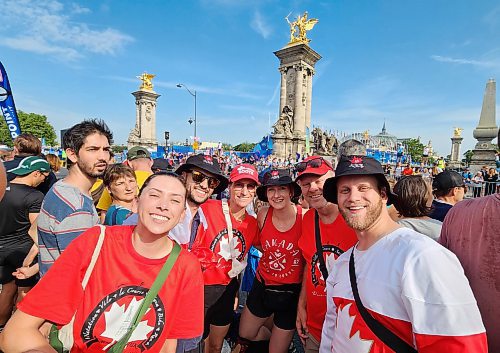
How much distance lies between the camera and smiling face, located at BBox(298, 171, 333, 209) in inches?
106

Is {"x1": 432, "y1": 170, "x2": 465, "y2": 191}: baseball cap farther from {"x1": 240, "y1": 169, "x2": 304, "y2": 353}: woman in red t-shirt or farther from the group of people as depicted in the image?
{"x1": 240, "y1": 169, "x2": 304, "y2": 353}: woman in red t-shirt

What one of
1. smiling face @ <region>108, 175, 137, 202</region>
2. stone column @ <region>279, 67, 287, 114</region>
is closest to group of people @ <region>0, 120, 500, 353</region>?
smiling face @ <region>108, 175, 137, 202</region>

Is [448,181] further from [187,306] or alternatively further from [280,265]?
[187,306]

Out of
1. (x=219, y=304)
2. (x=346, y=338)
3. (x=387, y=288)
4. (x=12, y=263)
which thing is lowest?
(x=219, y=304)

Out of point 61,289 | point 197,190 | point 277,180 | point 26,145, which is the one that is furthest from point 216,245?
point 26,145

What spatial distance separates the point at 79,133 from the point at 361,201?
2.50m

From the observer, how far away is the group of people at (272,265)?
136 cm

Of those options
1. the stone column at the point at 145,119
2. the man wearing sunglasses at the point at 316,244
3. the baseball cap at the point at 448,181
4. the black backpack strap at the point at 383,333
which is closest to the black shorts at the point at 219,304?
the man wearing sunglasses at the point at 316,244

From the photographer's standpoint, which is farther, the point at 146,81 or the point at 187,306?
the point at 146,81

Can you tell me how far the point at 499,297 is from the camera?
144 cm

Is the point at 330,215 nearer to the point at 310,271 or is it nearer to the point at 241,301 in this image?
the point at 310,271

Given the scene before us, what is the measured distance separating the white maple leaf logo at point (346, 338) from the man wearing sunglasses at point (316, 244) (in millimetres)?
821

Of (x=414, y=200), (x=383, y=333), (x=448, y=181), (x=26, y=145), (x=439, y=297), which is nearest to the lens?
(x=439, y=297)

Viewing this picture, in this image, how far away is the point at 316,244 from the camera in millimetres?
2611
